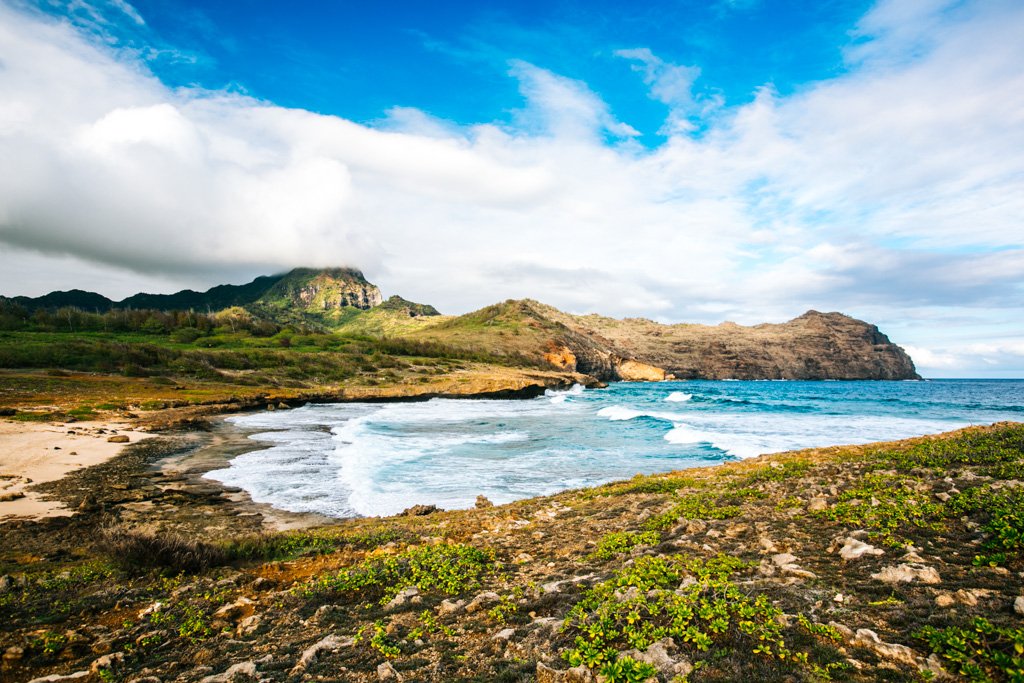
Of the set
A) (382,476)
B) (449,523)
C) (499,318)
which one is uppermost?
(499,318)

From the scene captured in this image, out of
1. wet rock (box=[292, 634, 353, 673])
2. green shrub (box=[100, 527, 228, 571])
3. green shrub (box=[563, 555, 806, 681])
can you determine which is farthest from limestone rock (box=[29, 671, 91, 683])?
green shrub (box=[563, 555, 806, 681])

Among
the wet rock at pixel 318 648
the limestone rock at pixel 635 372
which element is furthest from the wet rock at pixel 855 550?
the limestone rock at pixel 635 372

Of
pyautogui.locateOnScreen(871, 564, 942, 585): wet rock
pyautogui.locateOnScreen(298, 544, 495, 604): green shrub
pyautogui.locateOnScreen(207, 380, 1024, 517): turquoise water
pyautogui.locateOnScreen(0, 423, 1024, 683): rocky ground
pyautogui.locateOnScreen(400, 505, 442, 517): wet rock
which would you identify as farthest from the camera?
pyautogui.locateOnScreen(207, 380, 1024, 517): turquoise water

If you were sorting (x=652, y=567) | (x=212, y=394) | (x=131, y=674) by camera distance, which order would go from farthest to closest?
(x=212, y=394) → (x=652, y=567) → (x=131, y=674)

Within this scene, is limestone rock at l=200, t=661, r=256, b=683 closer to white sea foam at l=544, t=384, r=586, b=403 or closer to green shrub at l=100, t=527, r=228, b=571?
green shrub at l=100, t=527, r=228, b=571

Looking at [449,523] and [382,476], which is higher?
[449,523]

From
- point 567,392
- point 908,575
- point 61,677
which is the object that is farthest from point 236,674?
point 567,392

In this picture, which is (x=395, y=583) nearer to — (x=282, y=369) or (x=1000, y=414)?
(x=282, y=369)

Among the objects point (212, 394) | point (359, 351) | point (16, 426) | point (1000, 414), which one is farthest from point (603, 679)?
point (359, 351)

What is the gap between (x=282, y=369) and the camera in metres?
74.8

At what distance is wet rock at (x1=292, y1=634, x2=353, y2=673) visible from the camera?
5.16m

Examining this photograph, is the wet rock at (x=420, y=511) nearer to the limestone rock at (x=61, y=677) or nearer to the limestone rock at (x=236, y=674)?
the limestone rock at (x=236, y=674)

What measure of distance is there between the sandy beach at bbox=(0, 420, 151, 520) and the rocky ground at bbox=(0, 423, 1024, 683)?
7.86ft

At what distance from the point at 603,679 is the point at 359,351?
99.7m
